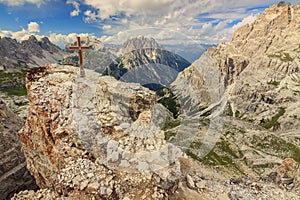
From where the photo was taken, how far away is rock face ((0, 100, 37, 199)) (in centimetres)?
2770

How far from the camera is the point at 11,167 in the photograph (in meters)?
29.2

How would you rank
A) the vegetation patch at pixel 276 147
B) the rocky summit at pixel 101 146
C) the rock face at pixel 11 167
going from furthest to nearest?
the vegetation patch at pixel 276 147 < the rock face at pixel 11 167 < the rocky summit at pixel 101 146

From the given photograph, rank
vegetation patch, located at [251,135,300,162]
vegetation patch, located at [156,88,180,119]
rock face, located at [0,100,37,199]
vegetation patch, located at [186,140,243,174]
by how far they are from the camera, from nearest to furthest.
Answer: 1. vegetation patch, located at [156,88,180,119]
2. rock face, located at [0,100,37,199]
3. vegetation patch, located at [186,140,243,174]
4. vegetation patch, located at [251,135,300,162]

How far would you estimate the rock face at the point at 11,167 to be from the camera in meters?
27.7

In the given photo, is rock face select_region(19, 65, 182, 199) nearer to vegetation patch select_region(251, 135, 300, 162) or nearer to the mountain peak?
the mountain peak

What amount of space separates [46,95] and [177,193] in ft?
38.4

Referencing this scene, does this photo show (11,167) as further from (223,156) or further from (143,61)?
(223,156)

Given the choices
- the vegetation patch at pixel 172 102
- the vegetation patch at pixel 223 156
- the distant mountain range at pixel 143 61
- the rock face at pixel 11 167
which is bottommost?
the vegetation patch at pixel 223 156

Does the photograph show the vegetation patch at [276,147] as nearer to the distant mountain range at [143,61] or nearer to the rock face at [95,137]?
the distant mountain range at [143,61]

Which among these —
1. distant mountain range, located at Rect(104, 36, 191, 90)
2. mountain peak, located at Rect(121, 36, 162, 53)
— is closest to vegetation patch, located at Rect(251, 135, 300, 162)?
distant mountain range, located at Rect(104, 36, 191, 90)

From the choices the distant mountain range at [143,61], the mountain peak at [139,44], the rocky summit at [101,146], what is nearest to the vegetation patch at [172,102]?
the distant mountain range at [143,61]

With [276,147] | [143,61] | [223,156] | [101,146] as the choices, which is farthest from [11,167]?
[276,147]

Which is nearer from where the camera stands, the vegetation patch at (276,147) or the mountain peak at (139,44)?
the mountain peak at (139,44)

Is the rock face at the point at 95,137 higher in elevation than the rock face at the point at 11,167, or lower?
higher
